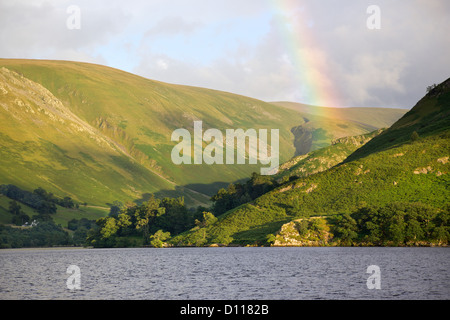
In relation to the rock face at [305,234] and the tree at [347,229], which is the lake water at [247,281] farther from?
the rock face at [305,234]

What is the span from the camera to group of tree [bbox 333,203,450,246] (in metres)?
162

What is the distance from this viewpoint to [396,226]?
6462 inches

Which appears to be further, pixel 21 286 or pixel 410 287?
pixel 21 286

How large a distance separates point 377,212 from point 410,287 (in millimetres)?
104778

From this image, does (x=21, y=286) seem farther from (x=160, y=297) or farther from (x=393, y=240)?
(x=393, y=240)

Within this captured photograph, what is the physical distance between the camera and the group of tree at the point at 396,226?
6378 inches

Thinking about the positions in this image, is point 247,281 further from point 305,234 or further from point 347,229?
point 305,234

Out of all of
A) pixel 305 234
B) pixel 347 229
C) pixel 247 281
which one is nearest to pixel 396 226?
pixel 347 229

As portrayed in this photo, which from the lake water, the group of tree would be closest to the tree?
the group of tree

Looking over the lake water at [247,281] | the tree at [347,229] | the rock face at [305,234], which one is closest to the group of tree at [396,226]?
the tree at [347,229]
